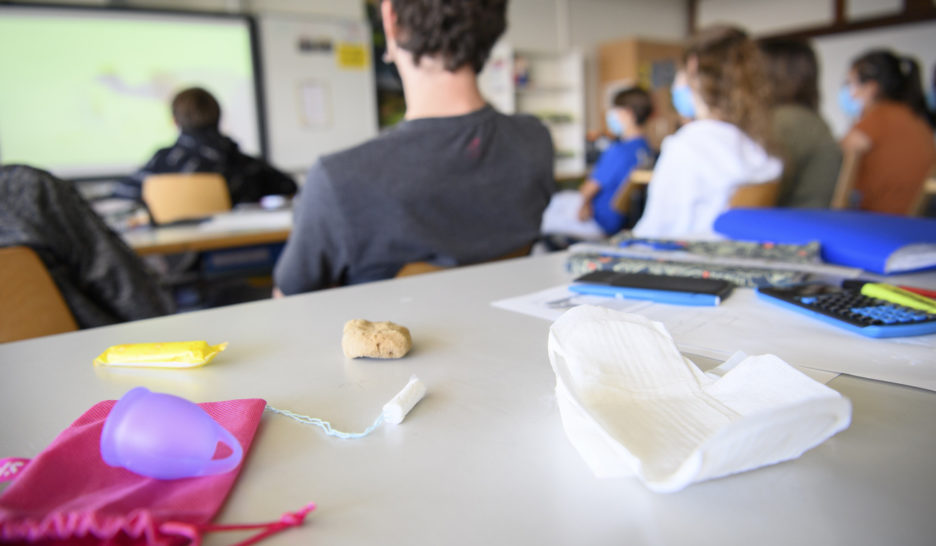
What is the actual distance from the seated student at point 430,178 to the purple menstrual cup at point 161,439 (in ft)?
2.28

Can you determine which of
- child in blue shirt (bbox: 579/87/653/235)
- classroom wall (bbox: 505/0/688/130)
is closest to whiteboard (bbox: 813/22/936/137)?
classroom wall (bbox: 505/0/688/130)

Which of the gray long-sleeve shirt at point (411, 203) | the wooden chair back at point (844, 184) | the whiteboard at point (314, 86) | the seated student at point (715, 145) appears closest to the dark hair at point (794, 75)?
the wooden chair back at point (844, 184)

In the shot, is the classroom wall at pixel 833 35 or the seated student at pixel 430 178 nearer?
the seated student at pixel 430 178

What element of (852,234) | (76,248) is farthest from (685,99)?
(76,248)

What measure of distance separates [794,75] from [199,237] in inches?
84.6

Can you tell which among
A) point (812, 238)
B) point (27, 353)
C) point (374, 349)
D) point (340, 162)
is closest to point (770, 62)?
point (812, 238)

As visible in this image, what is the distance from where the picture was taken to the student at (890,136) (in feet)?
8.57

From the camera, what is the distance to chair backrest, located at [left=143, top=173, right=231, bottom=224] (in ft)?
8.06

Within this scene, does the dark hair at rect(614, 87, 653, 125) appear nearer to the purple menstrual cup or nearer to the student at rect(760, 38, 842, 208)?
the student at rect(760, 38, 842, 208)

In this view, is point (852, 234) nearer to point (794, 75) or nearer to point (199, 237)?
point (199, 237)

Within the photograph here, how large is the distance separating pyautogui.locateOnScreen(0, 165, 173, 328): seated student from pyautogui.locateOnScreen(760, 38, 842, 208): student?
177cm

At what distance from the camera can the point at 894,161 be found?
104 inches

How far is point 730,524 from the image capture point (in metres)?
0.29

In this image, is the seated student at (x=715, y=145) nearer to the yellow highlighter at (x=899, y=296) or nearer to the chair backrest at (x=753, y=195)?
the chair backrest at (x=753, y=195)
